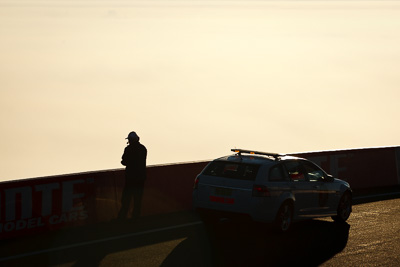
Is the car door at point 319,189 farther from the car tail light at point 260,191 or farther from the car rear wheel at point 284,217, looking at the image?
the car tail light at point 260,191

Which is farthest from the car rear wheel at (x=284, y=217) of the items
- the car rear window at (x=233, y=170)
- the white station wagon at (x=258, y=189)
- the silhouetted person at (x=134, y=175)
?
the silhouetted person at (x=134, y=175)

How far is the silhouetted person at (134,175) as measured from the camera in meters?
16.5

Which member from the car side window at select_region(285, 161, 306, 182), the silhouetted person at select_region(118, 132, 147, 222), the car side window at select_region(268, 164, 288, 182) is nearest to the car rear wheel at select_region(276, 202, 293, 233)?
the car side window at select_region(268, 164, 288, 182)

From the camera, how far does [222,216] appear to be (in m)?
14.3

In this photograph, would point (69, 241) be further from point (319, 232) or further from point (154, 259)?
point (319, 232)

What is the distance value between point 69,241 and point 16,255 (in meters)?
1.48

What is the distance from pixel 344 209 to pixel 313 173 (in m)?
1.40

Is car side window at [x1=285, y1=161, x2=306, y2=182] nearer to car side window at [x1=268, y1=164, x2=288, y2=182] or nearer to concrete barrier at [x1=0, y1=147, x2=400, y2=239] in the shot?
car side window at [x1=268, y1=164, x2=288, y2=182]

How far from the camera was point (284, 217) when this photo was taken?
1477 centimetres

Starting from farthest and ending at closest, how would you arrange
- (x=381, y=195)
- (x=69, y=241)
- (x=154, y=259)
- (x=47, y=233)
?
(x=381, y=195) → (x=47, y=233) → (x=69, y=241) → (x=154, y=259)

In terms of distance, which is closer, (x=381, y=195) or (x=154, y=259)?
(x=154, y=259)

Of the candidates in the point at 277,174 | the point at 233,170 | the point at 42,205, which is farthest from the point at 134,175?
the point at 277,174

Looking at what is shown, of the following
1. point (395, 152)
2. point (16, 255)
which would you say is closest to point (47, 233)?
point (16, 255)

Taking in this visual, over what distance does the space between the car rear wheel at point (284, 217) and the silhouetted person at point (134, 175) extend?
11.5 ft
